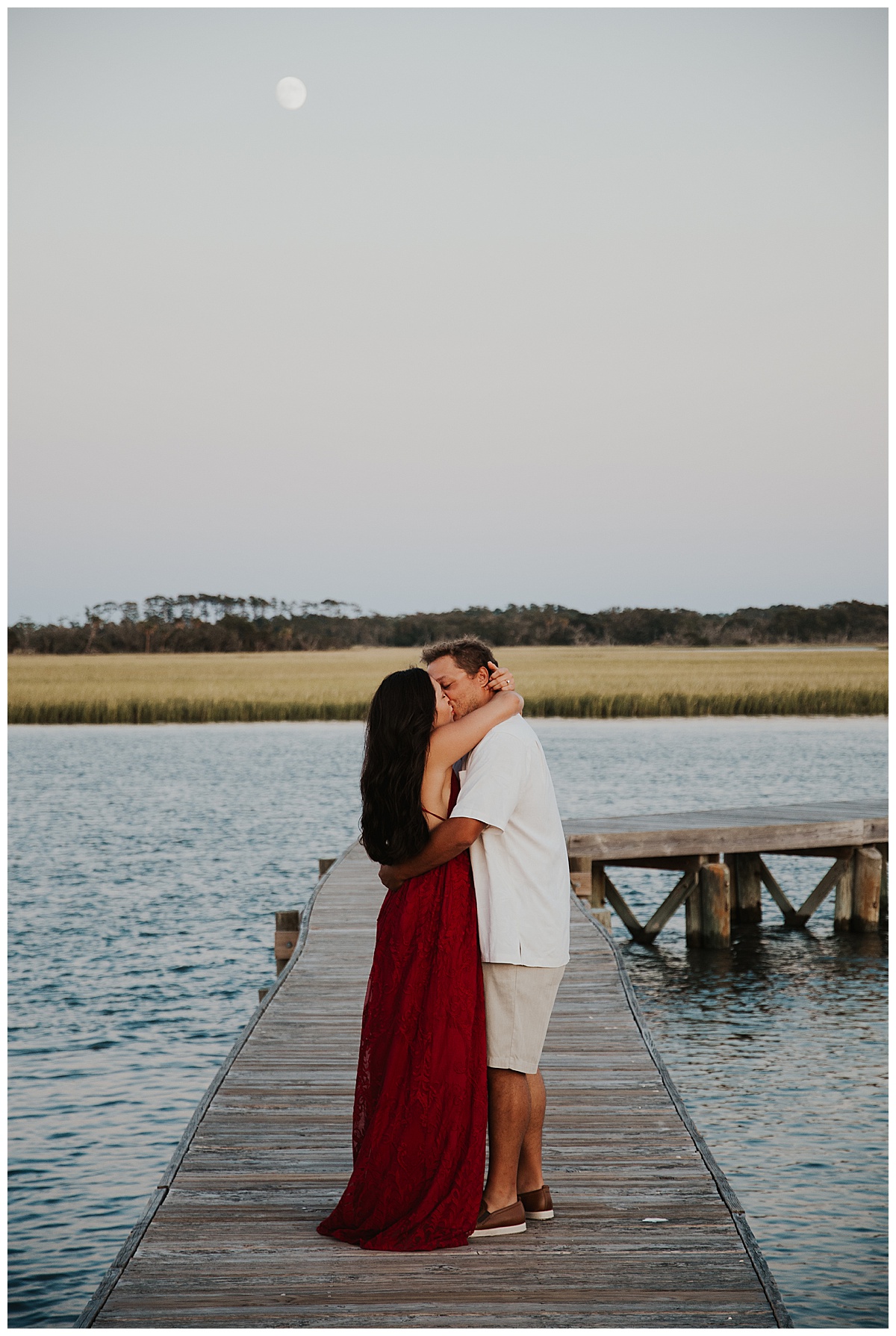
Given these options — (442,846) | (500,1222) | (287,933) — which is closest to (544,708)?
(287,933)


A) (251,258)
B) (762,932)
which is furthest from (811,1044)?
(251,258)

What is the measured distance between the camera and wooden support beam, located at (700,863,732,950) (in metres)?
13.1

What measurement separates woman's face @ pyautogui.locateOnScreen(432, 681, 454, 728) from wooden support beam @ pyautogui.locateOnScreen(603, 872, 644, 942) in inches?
397

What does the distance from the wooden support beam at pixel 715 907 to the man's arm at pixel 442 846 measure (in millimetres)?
9738

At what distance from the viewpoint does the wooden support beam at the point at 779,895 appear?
1427 centimetres

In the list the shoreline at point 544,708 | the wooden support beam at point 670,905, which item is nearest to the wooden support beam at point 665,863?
the wooden support beam at point 670,905

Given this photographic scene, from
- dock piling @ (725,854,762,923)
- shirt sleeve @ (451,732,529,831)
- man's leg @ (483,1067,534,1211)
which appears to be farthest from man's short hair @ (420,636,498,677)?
dock piling @ (725,854,762,923)

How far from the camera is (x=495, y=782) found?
3.71 m

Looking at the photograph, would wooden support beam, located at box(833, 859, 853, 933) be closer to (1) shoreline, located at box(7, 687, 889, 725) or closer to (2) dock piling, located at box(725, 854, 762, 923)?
(2) dock piling, located at box(725, 854, 762, 923)

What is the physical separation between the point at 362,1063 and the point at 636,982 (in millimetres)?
8416

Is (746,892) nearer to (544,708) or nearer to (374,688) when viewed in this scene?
(544,708)

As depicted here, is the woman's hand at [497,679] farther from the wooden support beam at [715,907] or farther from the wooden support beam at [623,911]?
the wooden support beam at [623,911]

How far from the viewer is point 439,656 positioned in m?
4.00

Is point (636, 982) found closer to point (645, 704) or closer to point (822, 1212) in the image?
point (822, 1212)
